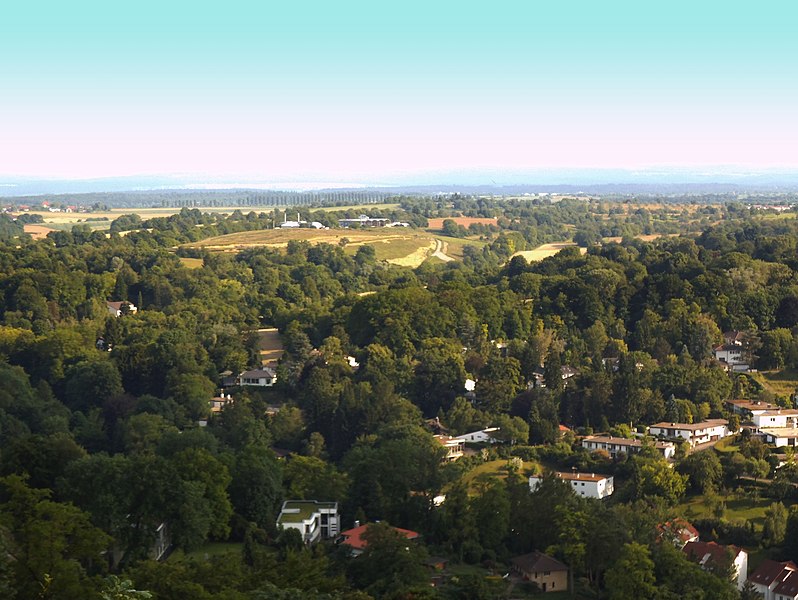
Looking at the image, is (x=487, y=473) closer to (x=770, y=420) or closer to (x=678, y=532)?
(x=678, y=532)

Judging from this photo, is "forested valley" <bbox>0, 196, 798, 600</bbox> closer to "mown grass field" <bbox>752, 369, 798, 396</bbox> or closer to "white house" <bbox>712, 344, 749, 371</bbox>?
"mown grass field" <bbox>752, 369, 798, 396</bbox>

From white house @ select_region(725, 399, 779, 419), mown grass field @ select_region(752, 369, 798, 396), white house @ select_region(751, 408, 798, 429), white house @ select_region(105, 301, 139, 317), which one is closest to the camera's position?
white house @ select_region(751, 408, 798, 429)

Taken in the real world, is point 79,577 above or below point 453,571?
above

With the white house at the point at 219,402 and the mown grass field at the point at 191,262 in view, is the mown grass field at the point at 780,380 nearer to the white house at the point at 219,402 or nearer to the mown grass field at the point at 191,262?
the white house at the point at 219,402

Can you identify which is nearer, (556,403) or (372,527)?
(372,527)

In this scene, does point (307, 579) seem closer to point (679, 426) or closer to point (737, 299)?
point (679, 426)

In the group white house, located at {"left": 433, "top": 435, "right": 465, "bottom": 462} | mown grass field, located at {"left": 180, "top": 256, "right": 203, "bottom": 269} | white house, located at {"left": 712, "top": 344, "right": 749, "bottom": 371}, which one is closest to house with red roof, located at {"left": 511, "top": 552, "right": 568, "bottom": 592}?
white house, located at {"left": 433, "top": 435, "right": 465, "bottom": 462}

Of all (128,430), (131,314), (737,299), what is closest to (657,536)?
(128,430)

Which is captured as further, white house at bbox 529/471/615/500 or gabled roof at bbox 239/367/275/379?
gabled roof at bbox 239/367/275/379
